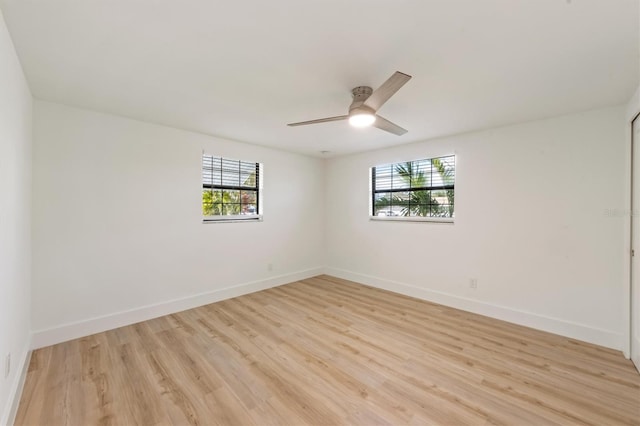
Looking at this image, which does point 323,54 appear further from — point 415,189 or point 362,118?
point 415,189

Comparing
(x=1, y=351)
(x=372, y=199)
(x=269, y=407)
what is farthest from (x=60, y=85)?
(x=372, y=199)

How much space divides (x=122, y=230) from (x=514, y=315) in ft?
15.4

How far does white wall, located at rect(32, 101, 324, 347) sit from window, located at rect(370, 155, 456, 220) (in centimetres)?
207

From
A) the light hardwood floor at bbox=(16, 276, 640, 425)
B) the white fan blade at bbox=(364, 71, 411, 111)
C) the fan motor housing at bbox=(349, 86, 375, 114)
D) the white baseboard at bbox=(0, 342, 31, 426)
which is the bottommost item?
the light hardwood floor at bbox=(16, 276, 640, 425)

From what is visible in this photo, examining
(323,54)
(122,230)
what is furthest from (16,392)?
(323,54)

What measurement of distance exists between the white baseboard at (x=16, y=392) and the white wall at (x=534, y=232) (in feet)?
13.6

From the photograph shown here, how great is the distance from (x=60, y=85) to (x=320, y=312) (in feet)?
11.4

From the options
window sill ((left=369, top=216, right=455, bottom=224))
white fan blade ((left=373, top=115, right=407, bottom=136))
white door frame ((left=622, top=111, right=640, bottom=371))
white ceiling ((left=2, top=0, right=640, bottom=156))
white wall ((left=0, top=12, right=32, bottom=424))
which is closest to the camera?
white ceiling ((left=2, top=0, right=640, bottom=156))

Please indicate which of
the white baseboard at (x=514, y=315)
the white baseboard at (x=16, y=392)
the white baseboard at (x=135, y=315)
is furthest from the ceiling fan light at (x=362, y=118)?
the white baseboard at (x=135, y=315)

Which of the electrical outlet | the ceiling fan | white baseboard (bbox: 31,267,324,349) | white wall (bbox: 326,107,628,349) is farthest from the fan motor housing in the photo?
white baseboard (bbox: 31,267,324,349)

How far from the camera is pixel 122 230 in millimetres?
3105

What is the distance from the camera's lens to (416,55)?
1.82m

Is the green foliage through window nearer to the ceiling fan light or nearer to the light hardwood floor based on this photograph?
the light hardwood floor

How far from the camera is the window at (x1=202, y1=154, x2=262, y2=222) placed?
12.9 feet
